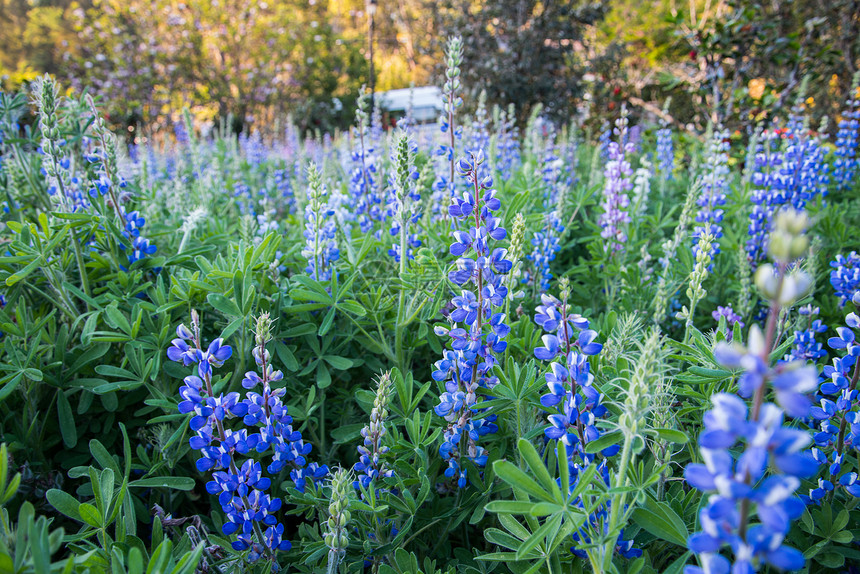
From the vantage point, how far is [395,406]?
1.52 meters

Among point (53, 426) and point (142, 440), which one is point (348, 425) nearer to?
point (142, 440)

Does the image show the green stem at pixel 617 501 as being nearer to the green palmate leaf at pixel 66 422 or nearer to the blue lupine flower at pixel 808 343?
the blue lupine flower at pixel 808 343

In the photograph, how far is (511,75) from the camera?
729cm

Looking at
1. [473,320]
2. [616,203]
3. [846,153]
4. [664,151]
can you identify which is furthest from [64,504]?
[846,153]

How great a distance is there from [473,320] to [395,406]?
1.26ft

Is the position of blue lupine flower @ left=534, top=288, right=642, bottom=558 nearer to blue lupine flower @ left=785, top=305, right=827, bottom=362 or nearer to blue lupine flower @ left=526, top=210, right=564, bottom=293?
blue lupine flower @ left=785, top=305, right=827, bottom=362

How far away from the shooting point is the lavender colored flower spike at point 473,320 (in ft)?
4.20

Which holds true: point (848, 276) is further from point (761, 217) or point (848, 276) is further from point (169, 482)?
point (169, 482)

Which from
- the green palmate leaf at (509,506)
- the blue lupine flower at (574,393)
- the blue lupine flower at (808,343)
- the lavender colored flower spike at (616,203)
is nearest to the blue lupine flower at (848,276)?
the blue lupine flower at (808,343)

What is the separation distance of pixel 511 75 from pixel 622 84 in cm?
222

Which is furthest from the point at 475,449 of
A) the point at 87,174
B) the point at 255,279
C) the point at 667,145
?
the point at 667,145

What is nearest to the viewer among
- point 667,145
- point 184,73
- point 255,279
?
point 255,279

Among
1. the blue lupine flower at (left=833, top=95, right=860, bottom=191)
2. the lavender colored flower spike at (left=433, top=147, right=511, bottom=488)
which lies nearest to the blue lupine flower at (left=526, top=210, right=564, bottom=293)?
the lavender colored flower spike at (left=433, top=147, right=511, bottom=488)

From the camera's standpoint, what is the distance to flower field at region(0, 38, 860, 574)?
934 millimetres
